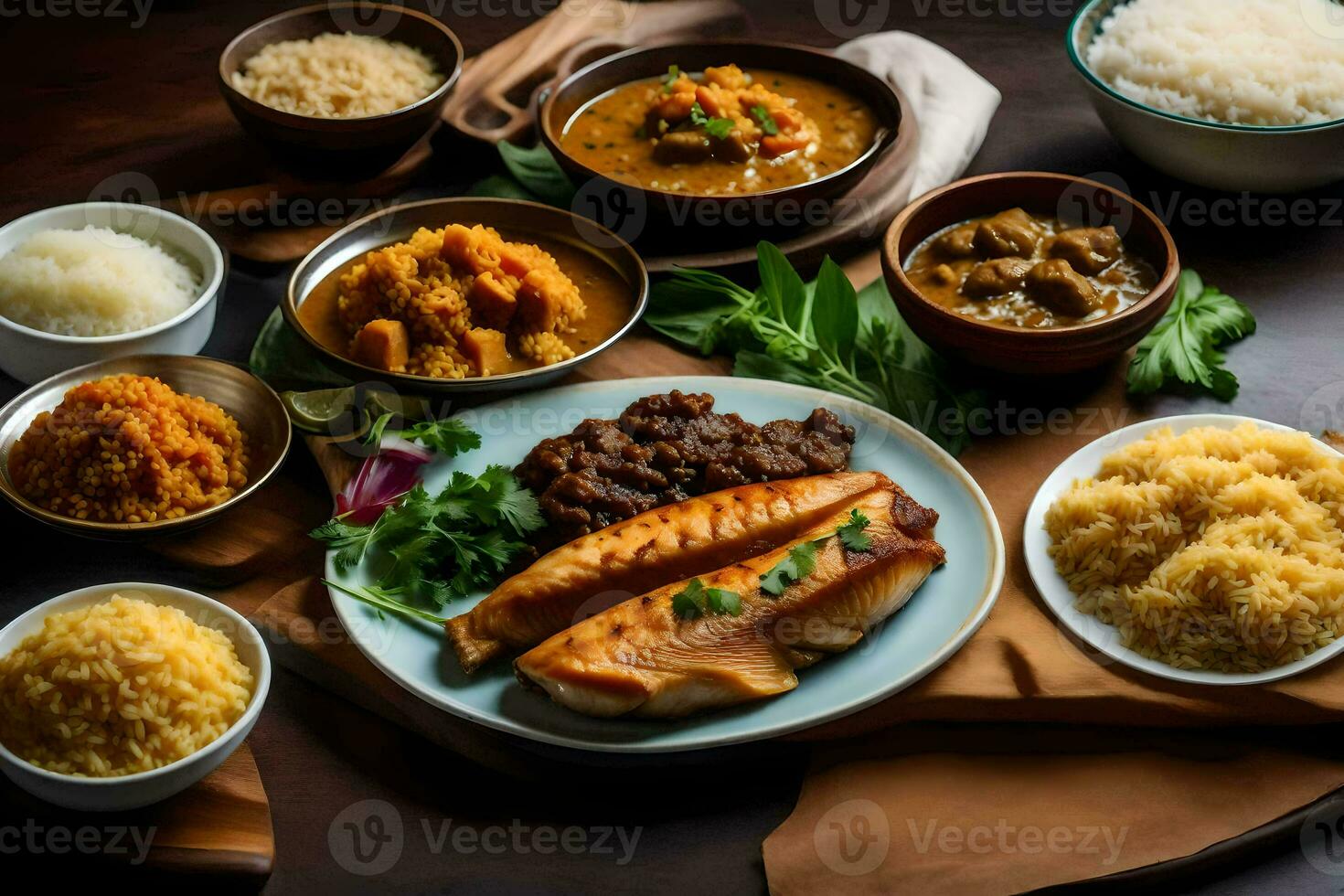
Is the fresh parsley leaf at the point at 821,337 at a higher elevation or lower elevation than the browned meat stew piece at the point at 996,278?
lower

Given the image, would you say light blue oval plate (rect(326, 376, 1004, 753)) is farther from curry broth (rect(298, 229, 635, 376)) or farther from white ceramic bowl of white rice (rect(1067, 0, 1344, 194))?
white ceramic bowl of white rice (rect(1067, 0, 1344, 194))

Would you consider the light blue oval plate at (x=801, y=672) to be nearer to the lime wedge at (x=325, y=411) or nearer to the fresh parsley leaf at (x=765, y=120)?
the lime wedge at (x=325, y=411)

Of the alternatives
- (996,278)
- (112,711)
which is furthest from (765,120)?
(112,711)

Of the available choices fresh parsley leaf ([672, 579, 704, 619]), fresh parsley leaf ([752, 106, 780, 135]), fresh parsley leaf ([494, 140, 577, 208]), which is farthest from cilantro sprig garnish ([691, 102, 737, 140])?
fresh parsley leaf ([672, 579, 704, 619])

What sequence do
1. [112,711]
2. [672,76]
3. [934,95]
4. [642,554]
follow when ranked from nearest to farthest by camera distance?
[112,711] → [642,554] → [672,76] → [934,95]

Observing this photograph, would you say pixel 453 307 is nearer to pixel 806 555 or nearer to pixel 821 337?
pixel 821 337

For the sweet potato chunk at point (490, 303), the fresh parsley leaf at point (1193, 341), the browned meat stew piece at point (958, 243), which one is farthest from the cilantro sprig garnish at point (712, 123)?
the fresh parsley leaf at point (1193, 341)

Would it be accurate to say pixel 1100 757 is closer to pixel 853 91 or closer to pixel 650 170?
pixel 650 170
